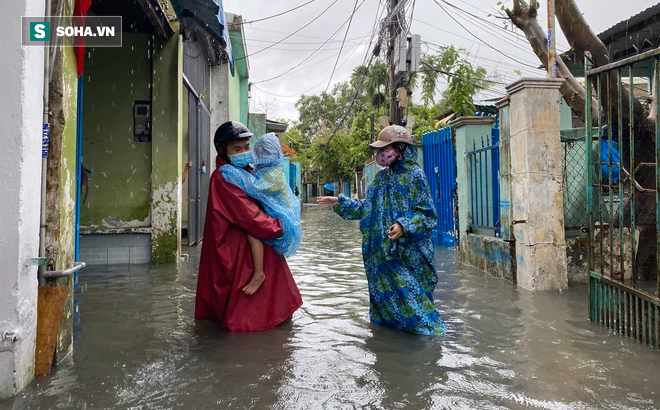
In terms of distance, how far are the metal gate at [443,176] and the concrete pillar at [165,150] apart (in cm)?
461

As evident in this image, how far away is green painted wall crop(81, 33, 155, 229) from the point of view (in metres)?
7.69

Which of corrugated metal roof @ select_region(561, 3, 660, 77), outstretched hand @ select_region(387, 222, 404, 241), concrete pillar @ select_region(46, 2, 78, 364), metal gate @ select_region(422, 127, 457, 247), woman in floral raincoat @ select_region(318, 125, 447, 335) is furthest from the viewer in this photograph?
corrugated metal roof @ select_region(561, 3, 660, 77)

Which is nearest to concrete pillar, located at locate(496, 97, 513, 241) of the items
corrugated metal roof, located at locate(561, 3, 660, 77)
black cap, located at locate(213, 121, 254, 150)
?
black cap, located at locate(213, 121, 254, 150)

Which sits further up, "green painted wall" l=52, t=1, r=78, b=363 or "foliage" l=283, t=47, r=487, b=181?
"foliage" l=283, t=47, r=487, b=181

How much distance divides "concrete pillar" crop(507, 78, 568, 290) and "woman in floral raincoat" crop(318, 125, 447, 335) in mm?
2172

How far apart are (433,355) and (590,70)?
2.64m

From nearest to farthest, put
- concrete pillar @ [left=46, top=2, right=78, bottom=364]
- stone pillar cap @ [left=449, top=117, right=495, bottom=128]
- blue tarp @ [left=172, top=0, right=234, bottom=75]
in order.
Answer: concrete pillar @ [left=46, top=2, right=78, bottom=364]
blue tarp @ [left=172, top=0, right=234, bottom=75]
stone pillar cap @ [left=449, top=117, right=495, bottom=128]

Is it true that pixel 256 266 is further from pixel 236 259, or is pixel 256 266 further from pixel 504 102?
pixel 504 102

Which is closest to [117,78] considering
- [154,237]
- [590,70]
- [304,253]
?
[154,237]

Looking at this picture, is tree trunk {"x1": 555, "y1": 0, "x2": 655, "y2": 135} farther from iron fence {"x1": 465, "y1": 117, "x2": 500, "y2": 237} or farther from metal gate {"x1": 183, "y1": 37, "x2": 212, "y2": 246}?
metal gate {"x1": 183, "y1": 37, "x2": 212, "y2": 246}

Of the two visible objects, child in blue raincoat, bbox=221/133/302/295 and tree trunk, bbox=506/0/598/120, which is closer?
child in blue raincoat, bbox=221/133/302/295

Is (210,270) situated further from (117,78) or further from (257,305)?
(117,78)

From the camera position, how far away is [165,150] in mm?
7789

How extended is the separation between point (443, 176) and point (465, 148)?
1751mm
